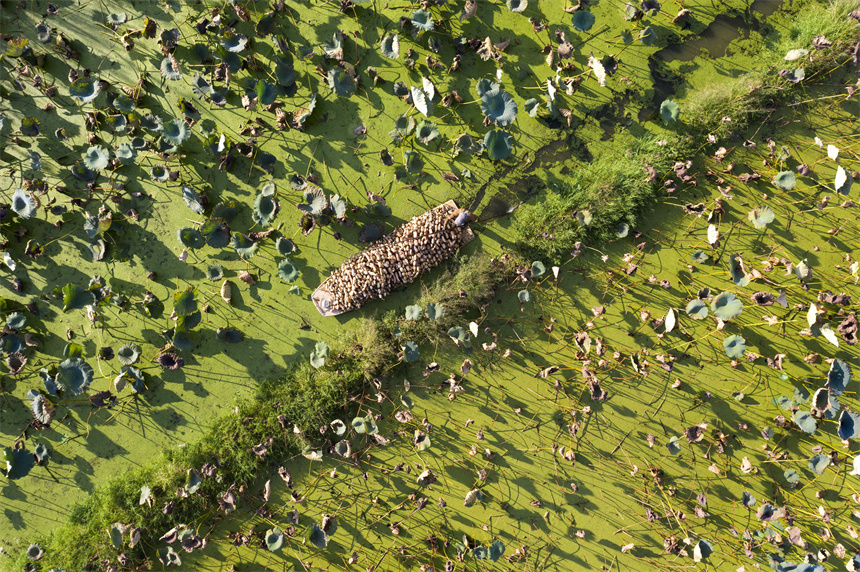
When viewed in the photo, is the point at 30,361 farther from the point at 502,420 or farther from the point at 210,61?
the point at 502,420

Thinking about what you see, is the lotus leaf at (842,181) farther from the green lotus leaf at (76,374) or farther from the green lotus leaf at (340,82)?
the green lotus leaf at (76,374)

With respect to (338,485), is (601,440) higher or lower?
higher

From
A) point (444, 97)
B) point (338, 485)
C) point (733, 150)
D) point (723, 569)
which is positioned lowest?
point (723, 569)

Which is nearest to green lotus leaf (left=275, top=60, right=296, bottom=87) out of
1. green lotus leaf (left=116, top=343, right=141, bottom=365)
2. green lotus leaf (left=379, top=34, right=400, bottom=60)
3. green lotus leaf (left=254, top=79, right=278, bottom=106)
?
green lotus leaf (left=254, top=79, right=278, bottom=106)

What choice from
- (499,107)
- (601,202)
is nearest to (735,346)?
(601,202)

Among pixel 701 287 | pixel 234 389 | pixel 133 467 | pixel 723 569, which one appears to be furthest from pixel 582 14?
Answer: pixel 133 467

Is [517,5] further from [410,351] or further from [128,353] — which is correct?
[128,353]

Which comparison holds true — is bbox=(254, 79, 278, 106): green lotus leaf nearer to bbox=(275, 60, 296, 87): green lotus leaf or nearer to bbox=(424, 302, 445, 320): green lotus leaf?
bbox=(275, 60, 296, 87): green lotus leaf
